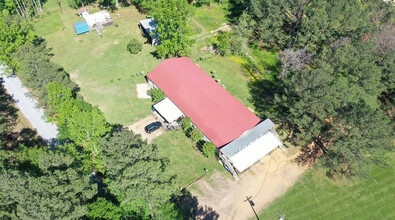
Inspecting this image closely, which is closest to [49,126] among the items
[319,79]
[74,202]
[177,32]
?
[74,202]

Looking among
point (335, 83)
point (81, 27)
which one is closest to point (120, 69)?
point (81, 27)

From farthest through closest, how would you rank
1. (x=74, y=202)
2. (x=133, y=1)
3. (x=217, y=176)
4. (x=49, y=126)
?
1. (x=133, y=1)
2. (x=49, y=126)
3. (x=217, y=176)
4. (x=74, y=202)

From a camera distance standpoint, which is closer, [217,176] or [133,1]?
[217,176]

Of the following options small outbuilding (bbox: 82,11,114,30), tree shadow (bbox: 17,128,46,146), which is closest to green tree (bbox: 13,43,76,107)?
tree shadow (bbox: 17,128,46,146)

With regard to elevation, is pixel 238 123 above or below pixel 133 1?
below

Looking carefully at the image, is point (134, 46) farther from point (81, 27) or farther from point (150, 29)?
point (81, 27)

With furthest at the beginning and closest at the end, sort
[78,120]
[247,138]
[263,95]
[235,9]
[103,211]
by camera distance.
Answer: [235,9] → [263,95] → [247,138] → [78,120] → [103,211]

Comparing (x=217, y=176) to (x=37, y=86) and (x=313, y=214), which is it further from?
(x=37, y=86)
